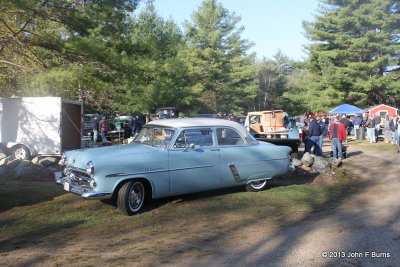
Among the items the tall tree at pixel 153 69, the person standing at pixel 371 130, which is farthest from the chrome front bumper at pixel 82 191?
the person standing at pixel 371 130

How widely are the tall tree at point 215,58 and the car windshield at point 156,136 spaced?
31.1 m

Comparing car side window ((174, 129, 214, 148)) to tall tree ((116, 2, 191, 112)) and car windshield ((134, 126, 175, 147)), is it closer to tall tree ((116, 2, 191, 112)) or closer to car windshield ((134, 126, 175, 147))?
car windshield ((134, 126, 175, 147))

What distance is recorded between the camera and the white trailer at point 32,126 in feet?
43.0

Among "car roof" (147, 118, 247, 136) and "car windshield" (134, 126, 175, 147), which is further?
"car roof" (147, 118, 247, 136)

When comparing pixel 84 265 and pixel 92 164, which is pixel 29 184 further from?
pixel 84 265

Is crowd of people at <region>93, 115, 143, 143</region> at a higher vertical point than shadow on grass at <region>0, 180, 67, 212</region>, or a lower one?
higher

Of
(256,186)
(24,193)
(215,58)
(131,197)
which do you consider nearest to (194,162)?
(131,197)

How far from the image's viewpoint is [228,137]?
26.0ft

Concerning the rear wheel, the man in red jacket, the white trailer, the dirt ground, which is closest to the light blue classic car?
the dirt ground

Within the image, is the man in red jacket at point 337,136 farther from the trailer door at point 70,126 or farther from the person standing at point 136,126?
the person standing at point 136,126

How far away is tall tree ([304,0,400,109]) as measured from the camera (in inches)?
1503

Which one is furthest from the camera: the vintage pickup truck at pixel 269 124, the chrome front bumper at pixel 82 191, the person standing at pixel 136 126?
the person standing at pixel 136 126

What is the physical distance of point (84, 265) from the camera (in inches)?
166

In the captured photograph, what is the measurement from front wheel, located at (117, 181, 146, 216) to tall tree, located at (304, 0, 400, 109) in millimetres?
35140
